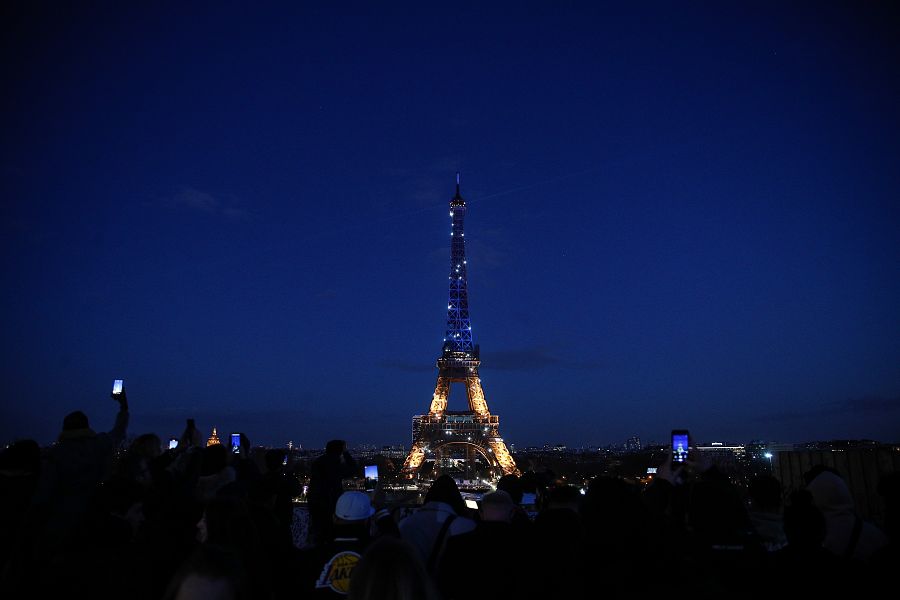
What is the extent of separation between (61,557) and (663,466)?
18.2ft

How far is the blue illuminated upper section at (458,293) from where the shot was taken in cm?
6888

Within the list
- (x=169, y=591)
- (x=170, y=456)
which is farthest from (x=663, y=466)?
(x=170, y=456)

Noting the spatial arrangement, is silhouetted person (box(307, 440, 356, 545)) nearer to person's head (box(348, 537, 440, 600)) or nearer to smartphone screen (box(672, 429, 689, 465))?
smartphone screen (box(672, 429, 689, 465))

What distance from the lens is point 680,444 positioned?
847 cm

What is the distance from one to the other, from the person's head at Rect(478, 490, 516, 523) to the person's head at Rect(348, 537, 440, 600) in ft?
6.29

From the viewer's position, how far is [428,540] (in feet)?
15.7

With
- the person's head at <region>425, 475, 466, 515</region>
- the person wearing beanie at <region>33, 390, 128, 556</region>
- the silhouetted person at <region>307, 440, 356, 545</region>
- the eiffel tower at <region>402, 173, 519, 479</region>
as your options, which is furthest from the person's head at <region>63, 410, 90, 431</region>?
the eiffel tower at <region>402, 173, 519, 479</region>

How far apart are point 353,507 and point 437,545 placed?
70 centimetres

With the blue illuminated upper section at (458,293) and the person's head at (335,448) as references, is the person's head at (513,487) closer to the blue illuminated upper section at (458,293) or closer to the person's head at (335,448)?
the person's head at (335,448)

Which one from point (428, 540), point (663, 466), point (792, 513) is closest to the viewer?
point (792, 513)

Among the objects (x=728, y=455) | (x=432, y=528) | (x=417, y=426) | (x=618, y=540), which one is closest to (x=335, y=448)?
(x=432, y=528)

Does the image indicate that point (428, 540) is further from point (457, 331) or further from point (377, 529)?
point (457, 331)

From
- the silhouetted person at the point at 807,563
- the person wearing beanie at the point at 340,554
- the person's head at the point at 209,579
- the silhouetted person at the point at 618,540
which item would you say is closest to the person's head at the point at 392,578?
the person's head at the point at 209,579

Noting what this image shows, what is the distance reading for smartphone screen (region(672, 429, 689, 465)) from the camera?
26.2 feet
